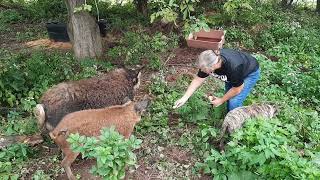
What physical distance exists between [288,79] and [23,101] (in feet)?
16.6

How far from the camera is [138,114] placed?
537cm

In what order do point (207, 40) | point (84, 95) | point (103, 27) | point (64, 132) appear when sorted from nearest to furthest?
1. point (64, 132)
2. point (84, 95)
3. point (207, 40)
4. point (103, 27)

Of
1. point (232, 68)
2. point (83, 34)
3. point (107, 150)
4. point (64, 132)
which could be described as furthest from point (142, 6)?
point (107, 150)

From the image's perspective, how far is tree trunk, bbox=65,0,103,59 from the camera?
27.2 feet

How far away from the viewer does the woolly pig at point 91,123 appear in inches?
195

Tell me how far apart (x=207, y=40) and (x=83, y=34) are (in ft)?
9.95

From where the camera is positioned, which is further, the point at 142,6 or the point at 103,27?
the point at 142,6

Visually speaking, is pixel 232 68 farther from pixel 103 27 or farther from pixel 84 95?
pixel 103 27

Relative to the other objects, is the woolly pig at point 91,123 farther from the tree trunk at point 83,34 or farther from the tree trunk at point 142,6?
the tree trunk at point 142,6

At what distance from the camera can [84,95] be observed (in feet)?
19.6

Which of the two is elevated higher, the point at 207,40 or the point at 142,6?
the point at 142,6

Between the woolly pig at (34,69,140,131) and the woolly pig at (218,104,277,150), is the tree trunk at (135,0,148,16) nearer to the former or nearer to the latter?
the woolly pig at (34,69,140,131)

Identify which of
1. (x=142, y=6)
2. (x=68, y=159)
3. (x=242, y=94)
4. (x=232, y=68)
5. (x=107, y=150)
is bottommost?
(x=68, y=159)

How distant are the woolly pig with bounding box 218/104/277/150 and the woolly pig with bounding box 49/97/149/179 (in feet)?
3.97
